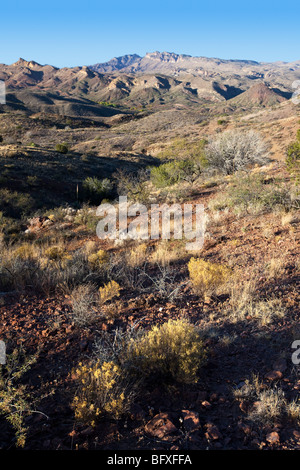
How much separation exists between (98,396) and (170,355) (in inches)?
33.6

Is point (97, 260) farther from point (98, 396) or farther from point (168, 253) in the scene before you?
point (98, 396)

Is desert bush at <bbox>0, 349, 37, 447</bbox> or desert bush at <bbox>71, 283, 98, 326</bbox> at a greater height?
desert bush at <bbox>71, 283, 98, 326</bbox>

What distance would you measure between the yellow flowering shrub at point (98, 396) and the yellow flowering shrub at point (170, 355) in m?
0.37

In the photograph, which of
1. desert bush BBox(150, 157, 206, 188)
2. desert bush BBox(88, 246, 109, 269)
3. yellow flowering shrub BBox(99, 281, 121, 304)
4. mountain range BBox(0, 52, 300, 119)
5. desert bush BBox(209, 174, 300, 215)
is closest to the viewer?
yellow flowering shrub BBox(99, 281, 121, 304)

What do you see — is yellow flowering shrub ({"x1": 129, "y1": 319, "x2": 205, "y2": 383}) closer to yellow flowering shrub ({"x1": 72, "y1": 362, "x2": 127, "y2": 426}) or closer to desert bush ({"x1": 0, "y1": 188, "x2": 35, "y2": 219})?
yellow flowering shrub ({"x1": 72, "y1": 362, "x2": 127, "y2": 426})

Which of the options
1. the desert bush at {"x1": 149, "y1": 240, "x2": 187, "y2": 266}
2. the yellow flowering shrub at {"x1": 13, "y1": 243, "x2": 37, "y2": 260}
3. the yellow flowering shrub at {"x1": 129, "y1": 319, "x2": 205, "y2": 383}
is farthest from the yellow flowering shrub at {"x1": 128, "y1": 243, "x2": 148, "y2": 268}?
the yellow flowering shrub at {"x1": 129, "y1": 319, "x2": 205, "y2": 383}

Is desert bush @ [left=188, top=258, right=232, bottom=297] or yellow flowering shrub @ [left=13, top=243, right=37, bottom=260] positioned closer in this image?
desert bush @ [left=188, top=258, right=232, bottom=297]

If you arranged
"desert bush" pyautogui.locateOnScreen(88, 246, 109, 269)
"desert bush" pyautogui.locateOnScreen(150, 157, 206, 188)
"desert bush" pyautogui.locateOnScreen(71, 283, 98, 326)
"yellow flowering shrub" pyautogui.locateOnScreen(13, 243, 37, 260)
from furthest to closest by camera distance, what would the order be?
Answer: "desert bush" pyautogui.locateOnScreen(150, 157, 206, 188)
"yellow flowering shrub" pyautogui.locateOnScreen(13, 243, 37, 260)
"desert bush" pyautogui.locateOnScreen(88, 246, 109, 269)
"desert bush" pyautogui.locateOnScreen(71, 283, 98, 326)

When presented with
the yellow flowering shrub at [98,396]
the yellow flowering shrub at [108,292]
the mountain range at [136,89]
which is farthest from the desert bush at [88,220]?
the mountain range at [136,89]

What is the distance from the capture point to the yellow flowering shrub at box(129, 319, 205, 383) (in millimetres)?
2773

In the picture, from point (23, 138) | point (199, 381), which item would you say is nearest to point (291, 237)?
point (199, 381)

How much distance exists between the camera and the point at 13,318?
3.98 metres

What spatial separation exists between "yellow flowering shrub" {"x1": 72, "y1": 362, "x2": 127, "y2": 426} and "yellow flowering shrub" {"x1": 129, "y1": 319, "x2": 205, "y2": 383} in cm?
37
